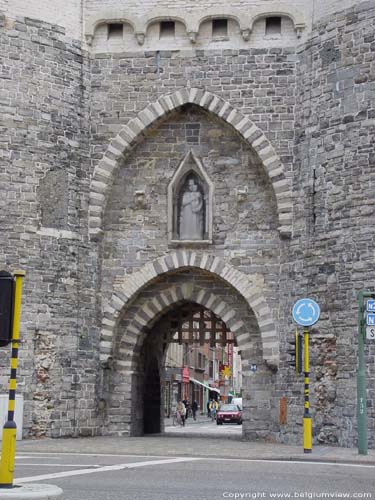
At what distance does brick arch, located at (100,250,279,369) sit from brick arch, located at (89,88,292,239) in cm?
143

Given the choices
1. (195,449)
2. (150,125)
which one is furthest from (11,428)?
(150,125)

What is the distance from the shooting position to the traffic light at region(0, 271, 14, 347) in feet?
27.8

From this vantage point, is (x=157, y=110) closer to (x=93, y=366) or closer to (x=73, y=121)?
(x=73, y=121)

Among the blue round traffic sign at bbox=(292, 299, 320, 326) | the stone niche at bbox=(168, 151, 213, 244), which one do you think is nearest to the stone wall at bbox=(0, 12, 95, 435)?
the stone niche at bbox=(168, 151, 213, 244)

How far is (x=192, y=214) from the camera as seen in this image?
21500 millimetres

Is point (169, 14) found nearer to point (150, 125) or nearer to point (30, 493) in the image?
point (150, 125)

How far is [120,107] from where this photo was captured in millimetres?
21469

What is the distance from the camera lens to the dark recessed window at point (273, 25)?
69.6ft

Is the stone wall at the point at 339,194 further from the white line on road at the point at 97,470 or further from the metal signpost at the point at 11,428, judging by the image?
the metal signpost at the point at 11,428

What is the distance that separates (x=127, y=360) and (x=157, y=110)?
557 centimetres

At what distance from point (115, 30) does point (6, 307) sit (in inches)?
566

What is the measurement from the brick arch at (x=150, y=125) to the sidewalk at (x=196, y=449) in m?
4.77

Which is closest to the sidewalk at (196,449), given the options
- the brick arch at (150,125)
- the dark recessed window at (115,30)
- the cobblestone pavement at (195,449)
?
the cobblestone pavement at (195,449)

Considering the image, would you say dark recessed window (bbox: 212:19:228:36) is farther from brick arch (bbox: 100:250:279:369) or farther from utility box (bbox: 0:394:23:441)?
utility box (bbox: 0:394:23:441)
